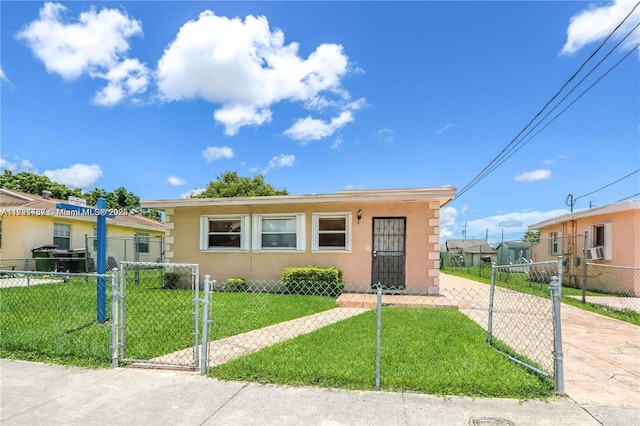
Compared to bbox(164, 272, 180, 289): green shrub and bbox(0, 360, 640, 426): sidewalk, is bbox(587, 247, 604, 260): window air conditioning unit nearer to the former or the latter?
bbox(0, 360, 640, 426): sidewalk

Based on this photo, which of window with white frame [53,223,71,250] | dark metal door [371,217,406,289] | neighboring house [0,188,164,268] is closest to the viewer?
dark metal door [371,217,406,289]

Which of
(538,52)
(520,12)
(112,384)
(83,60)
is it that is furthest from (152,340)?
(538,52)

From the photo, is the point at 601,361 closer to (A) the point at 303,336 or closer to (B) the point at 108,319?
(A) the point at 303,336

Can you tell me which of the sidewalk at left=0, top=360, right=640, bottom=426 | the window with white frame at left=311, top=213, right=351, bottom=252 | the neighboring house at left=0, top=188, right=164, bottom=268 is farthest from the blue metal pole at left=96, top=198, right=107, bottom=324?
the neighboring house at left=0, top=188, right=164, bottom=268

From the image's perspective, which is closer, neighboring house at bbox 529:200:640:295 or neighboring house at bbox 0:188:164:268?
neighboring house at bbox 529:200:640:295

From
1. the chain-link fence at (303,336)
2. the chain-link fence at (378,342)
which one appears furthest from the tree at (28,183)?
the chain-link fence at (378,342)

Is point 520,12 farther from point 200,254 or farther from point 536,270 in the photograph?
point 200,254

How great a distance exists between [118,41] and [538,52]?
503 inches

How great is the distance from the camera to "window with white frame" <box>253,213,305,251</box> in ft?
38.5

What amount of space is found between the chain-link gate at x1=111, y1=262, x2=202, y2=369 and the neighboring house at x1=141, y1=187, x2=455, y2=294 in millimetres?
2126

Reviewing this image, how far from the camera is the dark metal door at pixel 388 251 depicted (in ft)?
36.0

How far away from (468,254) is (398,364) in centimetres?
3268

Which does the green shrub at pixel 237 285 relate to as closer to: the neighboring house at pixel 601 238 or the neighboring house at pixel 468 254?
the neighboring house at pixel 601 238

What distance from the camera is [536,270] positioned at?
15.9 m
